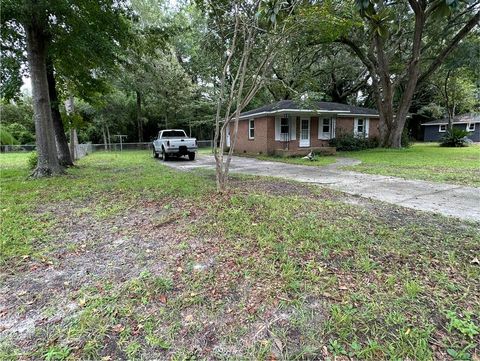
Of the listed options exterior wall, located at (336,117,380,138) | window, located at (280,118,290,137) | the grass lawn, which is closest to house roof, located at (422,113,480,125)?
exterior wall, located at (336,117,380,138)

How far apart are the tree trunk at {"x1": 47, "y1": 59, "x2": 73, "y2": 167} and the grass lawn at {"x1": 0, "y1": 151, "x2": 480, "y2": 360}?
6.96 m

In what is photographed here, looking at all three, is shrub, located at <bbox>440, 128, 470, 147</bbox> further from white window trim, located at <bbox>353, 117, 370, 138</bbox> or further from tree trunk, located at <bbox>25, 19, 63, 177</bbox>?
tree trunk, located at <bbox>25, 19, 63, 177</bbox>

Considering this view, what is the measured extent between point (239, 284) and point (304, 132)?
15.0 meters

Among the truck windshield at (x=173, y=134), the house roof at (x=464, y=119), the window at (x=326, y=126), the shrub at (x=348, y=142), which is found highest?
the house roof at (x=464, y=119)

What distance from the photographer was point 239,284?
8.55 ft

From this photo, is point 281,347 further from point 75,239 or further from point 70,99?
point 70,99

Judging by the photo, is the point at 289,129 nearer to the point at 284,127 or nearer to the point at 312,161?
the point at 284,127

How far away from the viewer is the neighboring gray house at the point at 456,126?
89.9 feet

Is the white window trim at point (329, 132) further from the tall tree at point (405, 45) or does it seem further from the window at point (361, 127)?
the tall tree at point (405, 45)

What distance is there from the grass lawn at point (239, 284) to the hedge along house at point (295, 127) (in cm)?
1127

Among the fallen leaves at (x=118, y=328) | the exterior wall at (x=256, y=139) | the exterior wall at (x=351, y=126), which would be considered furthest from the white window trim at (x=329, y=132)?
the fallen leaves at (x=118, y=328)

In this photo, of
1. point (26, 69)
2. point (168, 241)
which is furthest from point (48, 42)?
point (168, 241)

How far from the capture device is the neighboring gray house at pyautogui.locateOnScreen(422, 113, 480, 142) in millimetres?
27406

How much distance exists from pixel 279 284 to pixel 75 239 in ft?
8.97
